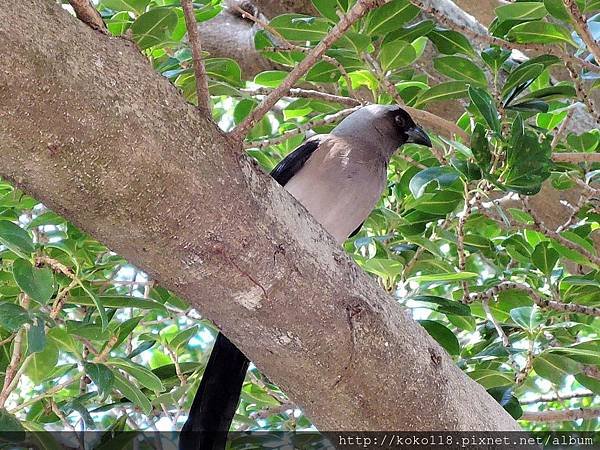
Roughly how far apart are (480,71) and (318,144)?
0.68 meters

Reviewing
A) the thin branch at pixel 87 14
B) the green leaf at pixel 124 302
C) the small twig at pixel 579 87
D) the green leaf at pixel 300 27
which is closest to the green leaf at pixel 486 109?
the small twig at pixel 579 87

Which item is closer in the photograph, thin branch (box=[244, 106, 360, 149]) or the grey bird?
thin branch (box=[244, 106, 360, 149])

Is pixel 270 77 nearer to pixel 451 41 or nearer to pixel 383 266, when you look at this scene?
pixel 451 41

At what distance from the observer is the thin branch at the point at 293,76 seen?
1.55 m

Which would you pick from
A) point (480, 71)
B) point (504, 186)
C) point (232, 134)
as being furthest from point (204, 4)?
point (232, 134)

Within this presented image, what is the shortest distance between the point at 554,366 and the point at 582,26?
984 mm

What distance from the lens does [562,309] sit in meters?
2.66

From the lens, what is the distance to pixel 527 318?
8.22ft

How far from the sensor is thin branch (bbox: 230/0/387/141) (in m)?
1.55

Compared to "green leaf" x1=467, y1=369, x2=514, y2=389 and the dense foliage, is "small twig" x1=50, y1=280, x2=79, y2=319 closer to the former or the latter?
the dense foliage

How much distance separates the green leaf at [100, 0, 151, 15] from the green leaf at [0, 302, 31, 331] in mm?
946

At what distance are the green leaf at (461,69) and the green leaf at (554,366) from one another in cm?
98

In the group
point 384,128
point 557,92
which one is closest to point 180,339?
point 384,128

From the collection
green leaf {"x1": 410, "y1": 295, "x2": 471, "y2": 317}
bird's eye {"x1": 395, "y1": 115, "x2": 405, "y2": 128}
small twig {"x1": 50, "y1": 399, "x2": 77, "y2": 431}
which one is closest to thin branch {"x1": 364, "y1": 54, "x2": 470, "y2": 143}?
bird's eye {"x1": 395, "y1": 115, "x2": 405, "y2": 128}
